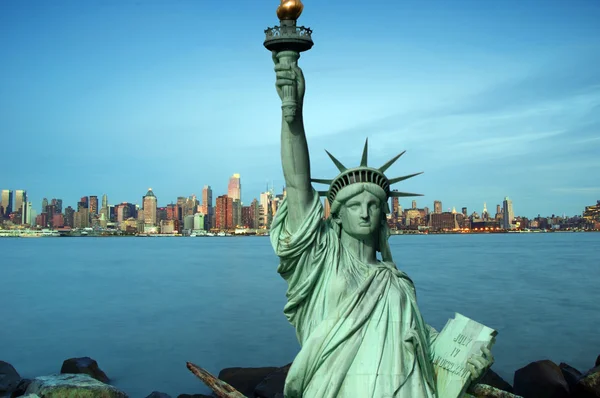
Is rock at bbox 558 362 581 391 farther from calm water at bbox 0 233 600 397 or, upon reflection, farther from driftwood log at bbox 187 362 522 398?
driftwood log at bbox 187 362 522 398

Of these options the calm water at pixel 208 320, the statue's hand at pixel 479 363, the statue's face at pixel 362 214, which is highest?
the statue's face at pixel 362 214

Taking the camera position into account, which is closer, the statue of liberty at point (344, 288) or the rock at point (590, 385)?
the statue of liberty at point (344, 288)

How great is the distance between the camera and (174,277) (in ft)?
160

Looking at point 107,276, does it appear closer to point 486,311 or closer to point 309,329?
point 486,311

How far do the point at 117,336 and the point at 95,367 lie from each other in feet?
26.3

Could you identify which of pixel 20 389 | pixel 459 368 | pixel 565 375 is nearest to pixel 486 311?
pixel 565 375

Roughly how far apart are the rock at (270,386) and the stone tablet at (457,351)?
28.5 ft

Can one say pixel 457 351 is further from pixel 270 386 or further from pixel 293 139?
pixel 270 386

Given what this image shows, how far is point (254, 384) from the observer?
1553 centimetres

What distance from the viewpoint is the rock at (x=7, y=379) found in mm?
14439

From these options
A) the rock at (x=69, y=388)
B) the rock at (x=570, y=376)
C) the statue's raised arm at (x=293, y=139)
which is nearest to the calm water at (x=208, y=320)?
the rock at (x=570, y=376)


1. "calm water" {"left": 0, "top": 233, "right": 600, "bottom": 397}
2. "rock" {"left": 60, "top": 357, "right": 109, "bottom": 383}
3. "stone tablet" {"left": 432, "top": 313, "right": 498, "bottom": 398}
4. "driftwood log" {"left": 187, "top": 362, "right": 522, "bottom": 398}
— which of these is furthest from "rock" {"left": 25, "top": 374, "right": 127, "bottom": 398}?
"stone tablet" {"left": 432, "top": 313, "right": 498, "bottom": 398}

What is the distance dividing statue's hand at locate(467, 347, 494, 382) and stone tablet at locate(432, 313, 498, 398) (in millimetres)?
42

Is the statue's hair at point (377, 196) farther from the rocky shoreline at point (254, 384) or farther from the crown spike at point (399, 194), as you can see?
the rocky shoreline at point (254, 384)
